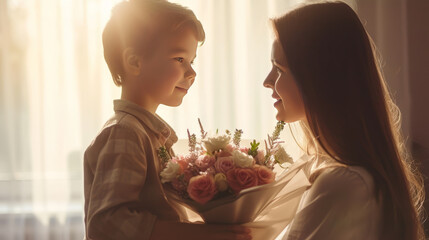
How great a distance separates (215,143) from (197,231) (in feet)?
0.81

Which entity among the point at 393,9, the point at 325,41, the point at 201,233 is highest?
the point at 393,9

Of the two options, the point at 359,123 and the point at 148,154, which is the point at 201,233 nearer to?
the point at 148,154

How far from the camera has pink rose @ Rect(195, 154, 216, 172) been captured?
1.34 meters

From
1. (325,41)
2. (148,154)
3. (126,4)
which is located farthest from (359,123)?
(126,4)

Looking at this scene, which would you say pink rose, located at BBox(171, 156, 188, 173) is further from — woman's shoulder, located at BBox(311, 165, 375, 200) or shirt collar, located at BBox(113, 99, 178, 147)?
woman's shoulder, located at BBox(311, 165, 375, 200)

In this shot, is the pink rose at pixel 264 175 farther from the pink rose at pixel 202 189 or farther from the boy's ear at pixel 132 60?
the boy's ear at pixel 132 60

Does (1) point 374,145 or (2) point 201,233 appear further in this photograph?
(2) point 201,233

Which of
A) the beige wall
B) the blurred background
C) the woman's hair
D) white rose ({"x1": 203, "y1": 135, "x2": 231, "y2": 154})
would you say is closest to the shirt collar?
white rose ({"x1": 203, "y1": 135, "x2": 231, "y2": 154})

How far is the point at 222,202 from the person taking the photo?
4.24 feet

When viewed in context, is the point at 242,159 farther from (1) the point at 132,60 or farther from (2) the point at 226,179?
(1) the point at 132,60

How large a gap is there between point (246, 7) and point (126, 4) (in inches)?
61.7

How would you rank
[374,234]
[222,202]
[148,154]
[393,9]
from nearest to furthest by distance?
[374,234]
[222,202]
[148,154]
[393,9]

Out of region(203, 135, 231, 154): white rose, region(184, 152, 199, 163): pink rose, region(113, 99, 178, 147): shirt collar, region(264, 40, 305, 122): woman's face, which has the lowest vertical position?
region(184, 152, 199, 163): pink rose

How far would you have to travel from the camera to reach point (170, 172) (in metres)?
1.33
